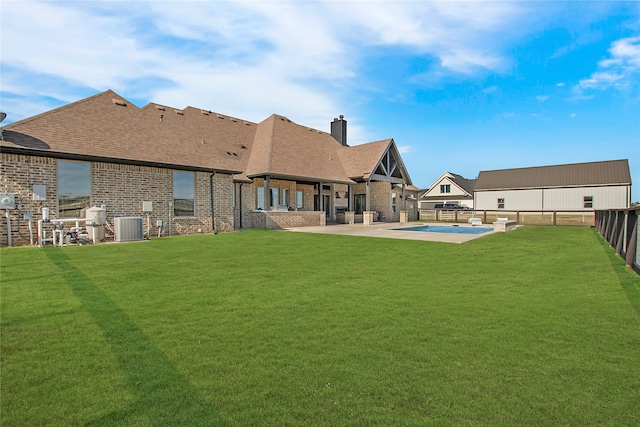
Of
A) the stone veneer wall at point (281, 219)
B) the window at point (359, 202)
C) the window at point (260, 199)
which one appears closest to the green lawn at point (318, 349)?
the stone veneer wall at point (281, 219)

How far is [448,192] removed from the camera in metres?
51.4

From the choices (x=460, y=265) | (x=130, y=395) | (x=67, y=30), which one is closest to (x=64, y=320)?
(x=130, y=395)

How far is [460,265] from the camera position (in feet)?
26.6

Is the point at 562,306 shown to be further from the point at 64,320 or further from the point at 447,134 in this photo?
the point at 447,134

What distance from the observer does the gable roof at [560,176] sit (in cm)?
3222

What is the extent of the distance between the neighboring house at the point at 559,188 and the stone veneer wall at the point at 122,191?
1280 inches

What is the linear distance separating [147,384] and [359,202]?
1103 inches

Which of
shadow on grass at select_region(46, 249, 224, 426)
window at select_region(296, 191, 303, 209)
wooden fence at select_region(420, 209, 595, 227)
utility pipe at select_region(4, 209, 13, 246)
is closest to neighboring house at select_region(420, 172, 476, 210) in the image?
wooden fence at select_region(420, 209, 595, 227)

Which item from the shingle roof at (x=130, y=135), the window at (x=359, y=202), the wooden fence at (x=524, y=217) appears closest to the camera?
the shingle roof at (x=130, y=135)

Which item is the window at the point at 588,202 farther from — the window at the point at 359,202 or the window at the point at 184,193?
the window at the point at 184,193

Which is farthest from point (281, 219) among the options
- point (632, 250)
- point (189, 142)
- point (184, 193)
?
point (632, 250)

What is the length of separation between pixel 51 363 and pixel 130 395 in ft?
3.79

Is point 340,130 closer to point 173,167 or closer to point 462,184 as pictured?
point 173,167

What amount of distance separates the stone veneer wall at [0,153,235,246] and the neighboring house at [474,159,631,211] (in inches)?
1280
